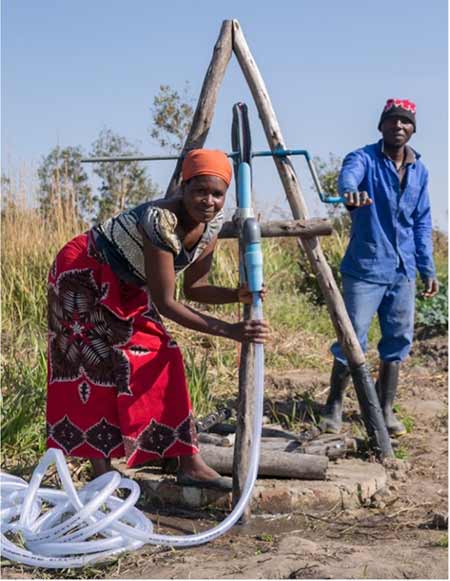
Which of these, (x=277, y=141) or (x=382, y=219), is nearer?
(x=277, y=141)

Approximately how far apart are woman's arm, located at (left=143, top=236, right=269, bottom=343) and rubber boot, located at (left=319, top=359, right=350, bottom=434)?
1.65m

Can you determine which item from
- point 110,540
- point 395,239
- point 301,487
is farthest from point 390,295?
point 110,540

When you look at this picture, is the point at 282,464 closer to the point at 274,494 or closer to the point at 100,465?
the point at 274,494

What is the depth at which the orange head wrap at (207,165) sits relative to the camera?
137 inches

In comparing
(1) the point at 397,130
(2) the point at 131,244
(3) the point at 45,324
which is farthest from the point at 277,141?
(3) the point at 45,324

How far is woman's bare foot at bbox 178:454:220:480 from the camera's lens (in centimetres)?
394

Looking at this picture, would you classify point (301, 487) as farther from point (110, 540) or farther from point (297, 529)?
point (110, 540)

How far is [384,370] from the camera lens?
5.31m

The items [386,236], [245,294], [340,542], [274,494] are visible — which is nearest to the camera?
[340,542]

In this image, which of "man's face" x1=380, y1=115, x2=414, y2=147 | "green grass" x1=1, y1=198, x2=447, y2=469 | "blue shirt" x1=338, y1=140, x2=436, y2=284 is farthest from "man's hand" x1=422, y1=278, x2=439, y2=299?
"green grass" x1=1, y1=198, x2=447, y2=469

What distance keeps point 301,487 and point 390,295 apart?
148cm

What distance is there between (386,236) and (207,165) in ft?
6.02

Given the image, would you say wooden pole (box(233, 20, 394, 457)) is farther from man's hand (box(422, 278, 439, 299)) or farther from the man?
man's hand (box(422, 278, 439, 299))

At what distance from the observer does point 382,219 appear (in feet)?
16.5
